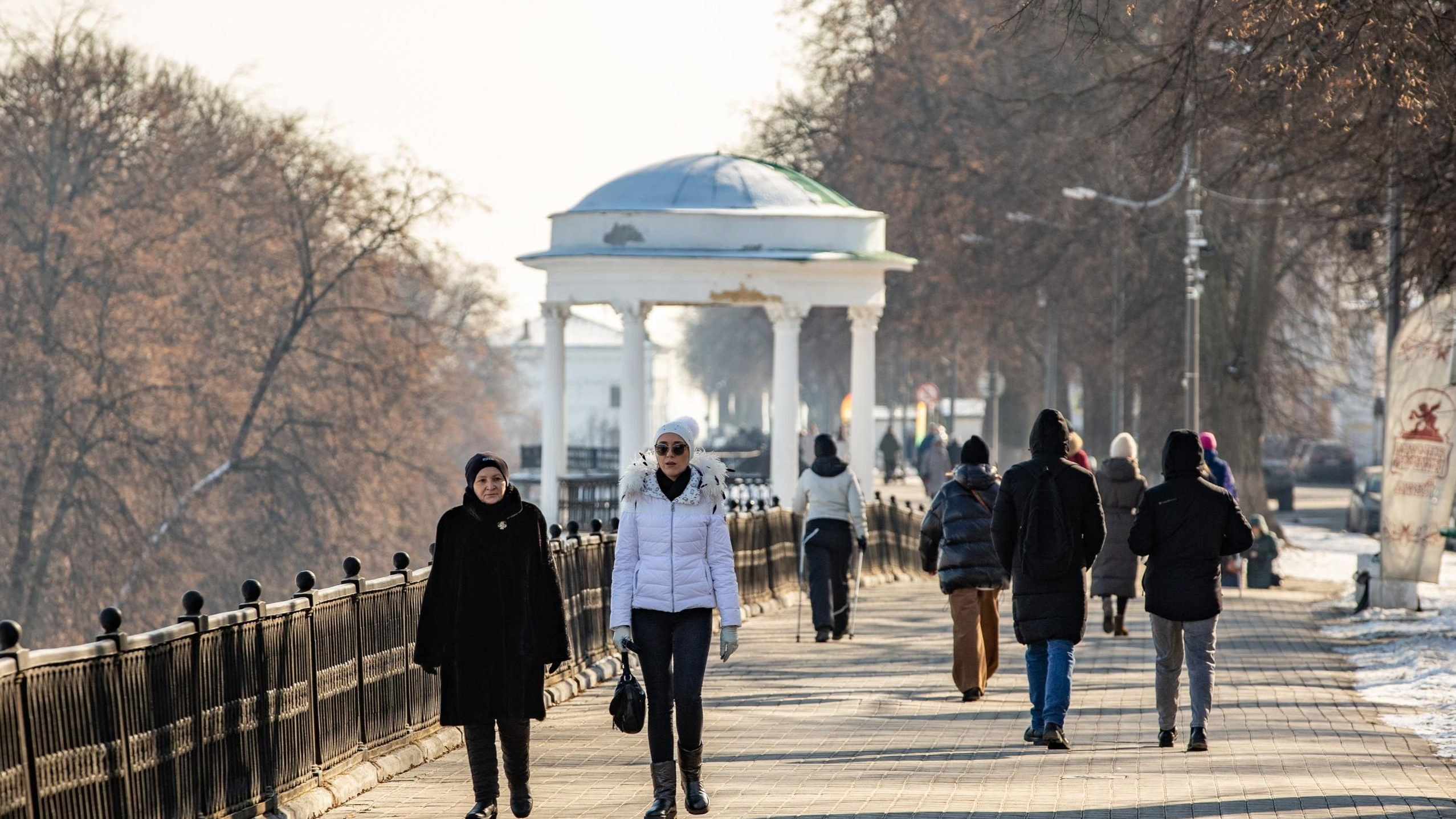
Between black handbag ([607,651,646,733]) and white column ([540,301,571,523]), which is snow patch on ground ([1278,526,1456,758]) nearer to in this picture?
black handbag ([607,651,646,733])

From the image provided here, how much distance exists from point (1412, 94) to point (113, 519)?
32099 mm

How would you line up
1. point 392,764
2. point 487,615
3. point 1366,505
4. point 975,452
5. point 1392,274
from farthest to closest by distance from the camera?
1. point 1366,505
2. point 1392,274
3. point 975,452
4. point 392,764
5. point 487,615

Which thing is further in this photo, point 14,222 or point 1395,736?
point 14,222

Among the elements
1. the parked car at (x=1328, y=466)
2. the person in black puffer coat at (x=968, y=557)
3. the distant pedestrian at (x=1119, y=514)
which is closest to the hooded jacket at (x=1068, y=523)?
the person in black puffer coat at (x=968, y=557)

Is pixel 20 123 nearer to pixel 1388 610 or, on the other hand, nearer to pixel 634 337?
pixel 634 337

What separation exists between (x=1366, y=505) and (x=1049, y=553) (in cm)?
3296

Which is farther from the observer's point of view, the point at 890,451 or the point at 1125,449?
the point at 890,451

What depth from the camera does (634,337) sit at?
29.8 meters

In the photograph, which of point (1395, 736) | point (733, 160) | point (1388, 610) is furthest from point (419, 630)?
point (733, 160)

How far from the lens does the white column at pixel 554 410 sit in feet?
99.3

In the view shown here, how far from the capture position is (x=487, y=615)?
888 cm

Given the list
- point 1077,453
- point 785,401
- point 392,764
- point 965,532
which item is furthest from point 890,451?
point 392,764

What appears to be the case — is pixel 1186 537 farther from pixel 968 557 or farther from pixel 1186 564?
pixel 968 557

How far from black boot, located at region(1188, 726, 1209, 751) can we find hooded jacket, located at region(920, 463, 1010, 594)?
2460 millimetres
